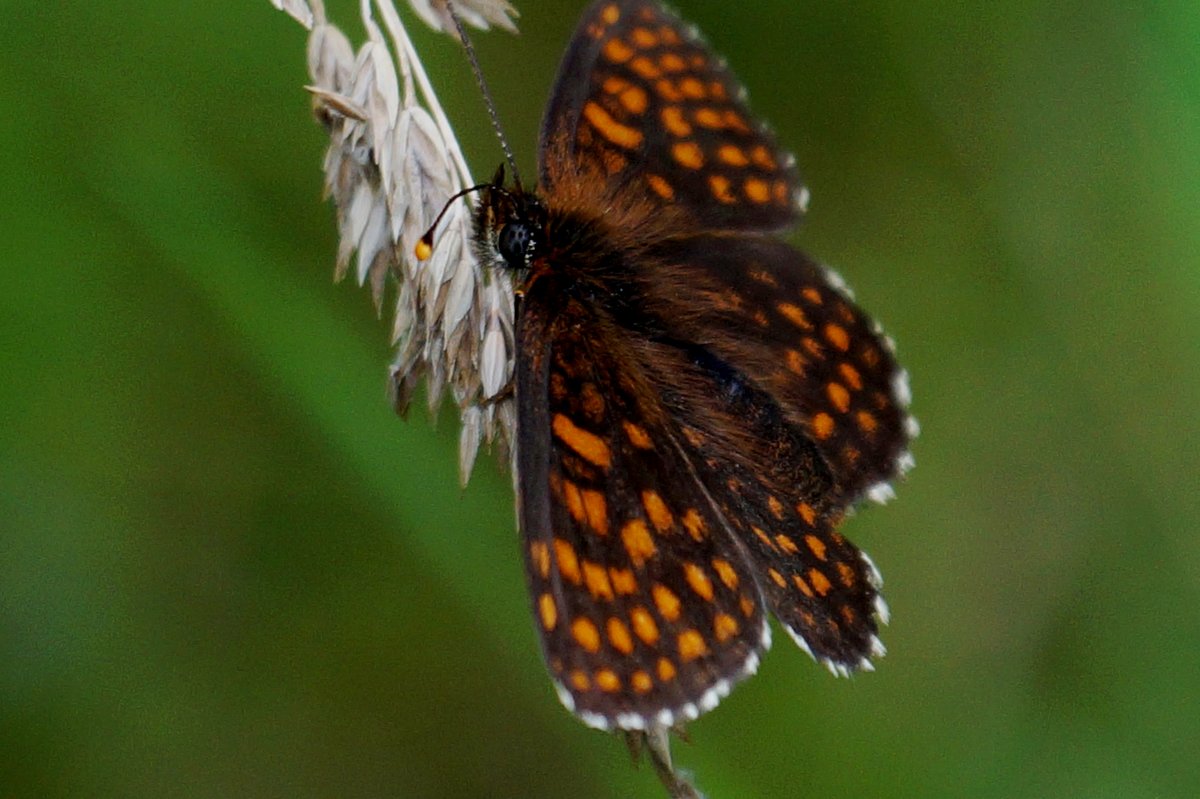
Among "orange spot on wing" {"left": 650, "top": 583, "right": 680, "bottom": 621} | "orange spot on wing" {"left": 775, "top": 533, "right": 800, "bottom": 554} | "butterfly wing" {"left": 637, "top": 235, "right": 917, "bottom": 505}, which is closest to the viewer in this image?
"orange spot on wing" {"left": 650, "top": 583, "right": 680, "bottom": 621}

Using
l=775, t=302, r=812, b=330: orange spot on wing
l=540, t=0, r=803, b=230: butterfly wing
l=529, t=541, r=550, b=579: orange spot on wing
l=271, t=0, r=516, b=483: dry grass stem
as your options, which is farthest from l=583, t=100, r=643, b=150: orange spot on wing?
l=529, t=541, r=550, b=579: orange spot on wing

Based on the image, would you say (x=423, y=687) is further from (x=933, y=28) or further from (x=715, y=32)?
(x=933, y=28)

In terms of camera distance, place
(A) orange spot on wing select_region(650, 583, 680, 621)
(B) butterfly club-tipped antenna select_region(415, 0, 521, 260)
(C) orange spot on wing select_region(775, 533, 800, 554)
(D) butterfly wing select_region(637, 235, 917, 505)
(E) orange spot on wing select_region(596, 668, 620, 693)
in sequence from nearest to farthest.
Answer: (E) orange spot on wing select_region(596, 668, 620, 693) < (A) orange spot on wing select_region(650, 583, 680, 621) < (B) butterfly club-tipped antenna select_region(415, 0, 521, 260) < (C) orange spot on wing select_region(775, 533, 800, 554) < (D) butterfly wing select_region(637, 235, 917, 505)

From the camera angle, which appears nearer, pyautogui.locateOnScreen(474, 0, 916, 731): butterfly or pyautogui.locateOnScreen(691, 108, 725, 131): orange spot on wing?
pyautogui.locateOnScreen(474, 0, 916, 731): butterfly

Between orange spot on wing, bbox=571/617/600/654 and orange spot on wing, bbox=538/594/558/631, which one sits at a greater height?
orange spot on wing, bbox=538/594/558/631

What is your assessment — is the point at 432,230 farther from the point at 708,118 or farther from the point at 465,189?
the point at 708,118

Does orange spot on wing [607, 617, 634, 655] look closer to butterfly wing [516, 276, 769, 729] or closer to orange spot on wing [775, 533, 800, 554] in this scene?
butterfly wing [516, 276, 769, 729]

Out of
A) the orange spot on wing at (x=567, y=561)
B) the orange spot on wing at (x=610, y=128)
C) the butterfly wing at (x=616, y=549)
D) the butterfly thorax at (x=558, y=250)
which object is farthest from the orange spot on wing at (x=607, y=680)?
the orange spot on wing at (x=610, y=128)

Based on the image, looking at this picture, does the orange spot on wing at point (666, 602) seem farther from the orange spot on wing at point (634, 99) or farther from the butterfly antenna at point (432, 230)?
the orange spot on wing at point (634, 99)
